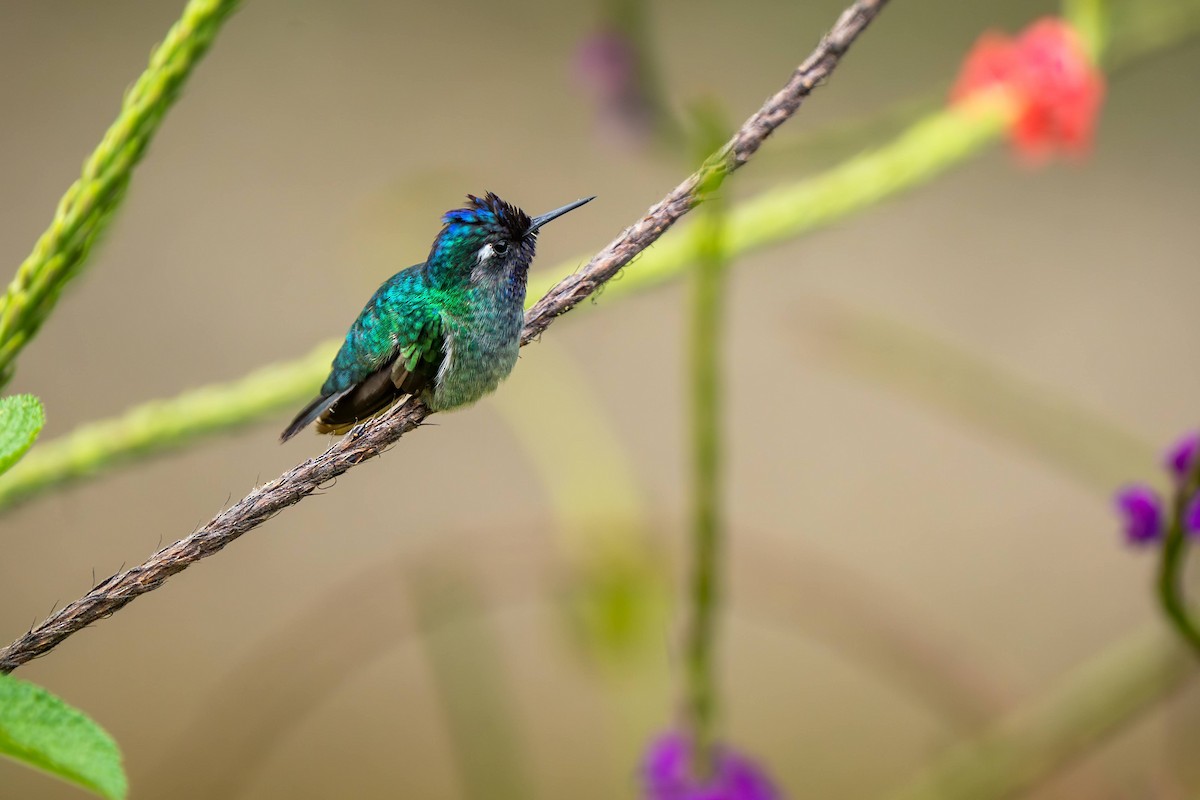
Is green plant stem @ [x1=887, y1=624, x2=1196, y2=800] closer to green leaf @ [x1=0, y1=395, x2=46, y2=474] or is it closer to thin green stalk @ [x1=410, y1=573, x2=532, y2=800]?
thin green stalk @ [x1=410, y1=573, x2=532, y2=800]

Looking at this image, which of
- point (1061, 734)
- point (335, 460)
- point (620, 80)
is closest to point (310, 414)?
point (335, 460)

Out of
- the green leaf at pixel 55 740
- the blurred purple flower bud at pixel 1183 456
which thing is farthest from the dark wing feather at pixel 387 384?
the blurred purple flower bud at pixel 1183 456

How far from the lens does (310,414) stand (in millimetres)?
270

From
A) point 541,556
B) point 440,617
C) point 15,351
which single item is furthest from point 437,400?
point 541,556

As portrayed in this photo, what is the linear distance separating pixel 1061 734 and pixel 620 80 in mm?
613

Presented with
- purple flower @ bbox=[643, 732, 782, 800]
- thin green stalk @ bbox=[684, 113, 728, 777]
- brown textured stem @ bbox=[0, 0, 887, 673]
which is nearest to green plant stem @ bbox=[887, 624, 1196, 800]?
purple flower @ bbox=[643, 732, 782, 800]

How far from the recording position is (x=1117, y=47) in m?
0.83

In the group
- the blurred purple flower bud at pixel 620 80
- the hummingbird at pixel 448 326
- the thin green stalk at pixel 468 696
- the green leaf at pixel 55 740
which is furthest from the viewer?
the blurred purple flower bud at pixel 620 80

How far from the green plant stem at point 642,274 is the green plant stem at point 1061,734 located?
297mm

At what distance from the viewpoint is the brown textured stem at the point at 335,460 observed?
0.53 feet

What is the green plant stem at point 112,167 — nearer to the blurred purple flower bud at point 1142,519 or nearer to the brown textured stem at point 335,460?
the brown textured stem at point 335,460

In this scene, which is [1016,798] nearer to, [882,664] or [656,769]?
[882,664]

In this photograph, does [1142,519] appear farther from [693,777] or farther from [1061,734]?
[1061,734]

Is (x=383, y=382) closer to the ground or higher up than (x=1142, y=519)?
higher up
